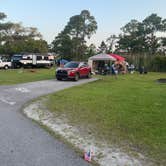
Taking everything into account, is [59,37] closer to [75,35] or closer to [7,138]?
[75,35]

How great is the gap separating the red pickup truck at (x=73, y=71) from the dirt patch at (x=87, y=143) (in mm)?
13872

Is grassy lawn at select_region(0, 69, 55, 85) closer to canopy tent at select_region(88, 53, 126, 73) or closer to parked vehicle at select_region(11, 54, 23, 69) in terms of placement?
canopy tent at select_region(88, 53, 126, 73)

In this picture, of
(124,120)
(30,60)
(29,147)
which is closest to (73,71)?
(124,120)

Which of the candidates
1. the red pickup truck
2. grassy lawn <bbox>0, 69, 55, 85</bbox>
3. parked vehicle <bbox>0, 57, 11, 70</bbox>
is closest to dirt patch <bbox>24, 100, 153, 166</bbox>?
grassy lawn <bbox>0, 69, 55, 85</bbox>

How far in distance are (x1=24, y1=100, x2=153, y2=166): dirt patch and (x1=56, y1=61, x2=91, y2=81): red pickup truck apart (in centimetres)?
1387

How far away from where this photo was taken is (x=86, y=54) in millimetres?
70500

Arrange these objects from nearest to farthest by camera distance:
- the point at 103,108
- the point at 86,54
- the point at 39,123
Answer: the point at 39,123 → the point at 103,108 → the point at 86,54

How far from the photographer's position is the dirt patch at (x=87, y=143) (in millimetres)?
4821

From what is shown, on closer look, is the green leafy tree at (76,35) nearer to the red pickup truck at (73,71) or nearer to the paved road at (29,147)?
the red pickup truck at (73,71)

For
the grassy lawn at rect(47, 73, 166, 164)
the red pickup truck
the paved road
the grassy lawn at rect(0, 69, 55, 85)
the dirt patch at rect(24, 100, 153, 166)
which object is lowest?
the dirt patch at rect(24, 100, 153, 166)

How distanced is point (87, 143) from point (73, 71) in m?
17.5

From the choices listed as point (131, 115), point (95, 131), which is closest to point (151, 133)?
point (95, 131)

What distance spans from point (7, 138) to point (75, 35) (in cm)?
6827

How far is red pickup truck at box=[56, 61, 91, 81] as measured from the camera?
22844 millimetres
